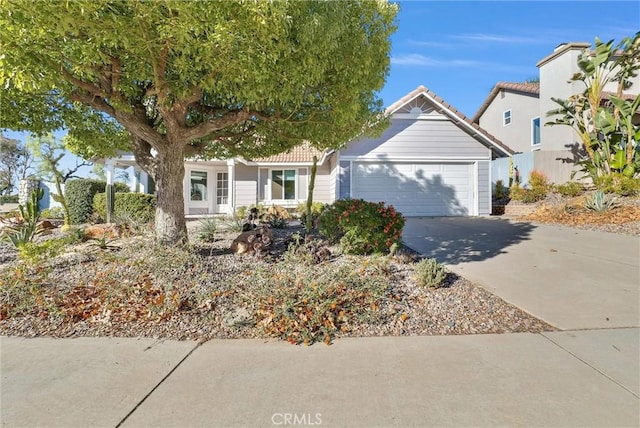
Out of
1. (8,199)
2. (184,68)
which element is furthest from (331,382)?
(8,199)

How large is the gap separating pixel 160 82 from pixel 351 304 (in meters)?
3.82

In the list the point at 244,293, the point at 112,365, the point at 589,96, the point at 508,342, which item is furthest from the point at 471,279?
the point at 589,96

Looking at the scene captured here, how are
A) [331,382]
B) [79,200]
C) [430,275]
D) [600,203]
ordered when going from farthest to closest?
1. [79,200]
2. [600,203]
3. [430,275]
4. [331,382]

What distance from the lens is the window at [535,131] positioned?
60.7 ft

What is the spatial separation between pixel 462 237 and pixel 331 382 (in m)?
7.09

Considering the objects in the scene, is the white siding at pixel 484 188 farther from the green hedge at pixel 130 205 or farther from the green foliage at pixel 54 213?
the green foliage at pixel 54 213

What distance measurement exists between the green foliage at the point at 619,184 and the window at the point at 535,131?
7858mm

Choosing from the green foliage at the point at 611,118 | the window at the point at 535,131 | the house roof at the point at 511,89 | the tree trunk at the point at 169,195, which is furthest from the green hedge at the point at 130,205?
the house roof at the point at 511,89

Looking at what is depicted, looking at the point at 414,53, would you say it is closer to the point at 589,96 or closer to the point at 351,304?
the point at 351,304

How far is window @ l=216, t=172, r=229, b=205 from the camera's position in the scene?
1666cm

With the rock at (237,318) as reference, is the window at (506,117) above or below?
above

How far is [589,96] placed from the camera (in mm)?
13016

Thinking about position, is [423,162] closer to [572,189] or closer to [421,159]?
[421,159]

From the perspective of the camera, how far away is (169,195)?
230 inches
